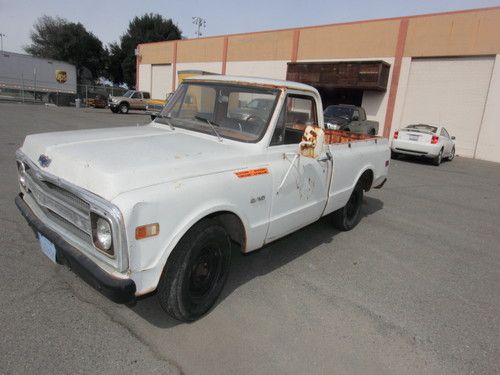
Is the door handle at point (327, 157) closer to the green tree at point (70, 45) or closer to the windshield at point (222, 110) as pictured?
the windshield at point (222, 110)

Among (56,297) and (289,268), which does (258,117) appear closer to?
(289,268)

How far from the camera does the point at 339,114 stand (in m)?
14.5

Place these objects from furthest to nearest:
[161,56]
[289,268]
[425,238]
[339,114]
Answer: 1. [161,56]
2. [339,114]
3. [425,238]
4. [289,268]

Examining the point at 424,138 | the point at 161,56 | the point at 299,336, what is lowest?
the point at 299,336

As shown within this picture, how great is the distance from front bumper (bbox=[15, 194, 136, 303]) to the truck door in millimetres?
1517

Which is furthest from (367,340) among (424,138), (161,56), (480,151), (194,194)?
(161,56)

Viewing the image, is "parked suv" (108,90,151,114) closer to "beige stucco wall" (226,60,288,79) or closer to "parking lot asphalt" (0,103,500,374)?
"beige stucco wall" (226,60,288,79)

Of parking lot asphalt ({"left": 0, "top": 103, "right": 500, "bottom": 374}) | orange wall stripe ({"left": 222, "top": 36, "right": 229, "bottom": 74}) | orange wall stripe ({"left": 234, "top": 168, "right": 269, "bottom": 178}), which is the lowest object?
parking lot asphalt ({"left": 0, "top": 103, "right": 500, "bottom": 374})

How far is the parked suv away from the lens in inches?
1075

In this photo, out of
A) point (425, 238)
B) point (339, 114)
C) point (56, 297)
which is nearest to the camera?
point (56, 297)

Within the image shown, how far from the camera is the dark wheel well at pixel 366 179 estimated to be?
17.8 feet

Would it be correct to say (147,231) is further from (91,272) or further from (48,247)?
(48,247)

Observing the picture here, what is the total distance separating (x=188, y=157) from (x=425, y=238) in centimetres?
409

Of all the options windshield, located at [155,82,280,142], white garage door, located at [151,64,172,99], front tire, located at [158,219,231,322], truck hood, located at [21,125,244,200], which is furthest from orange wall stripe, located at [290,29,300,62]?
front tire, located at [158,219,231,322]
